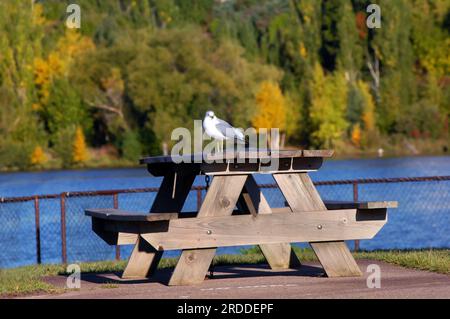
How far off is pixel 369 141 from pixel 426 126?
4.65 m

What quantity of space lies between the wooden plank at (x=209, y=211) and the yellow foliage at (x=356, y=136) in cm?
6354

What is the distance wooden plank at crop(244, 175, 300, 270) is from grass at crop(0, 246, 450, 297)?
4.29ft

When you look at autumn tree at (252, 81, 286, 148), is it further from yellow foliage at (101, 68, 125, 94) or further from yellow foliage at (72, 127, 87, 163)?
yellow foliage at (72, 127, 87, 163)

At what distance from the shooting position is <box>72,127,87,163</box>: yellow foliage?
66.4 metres

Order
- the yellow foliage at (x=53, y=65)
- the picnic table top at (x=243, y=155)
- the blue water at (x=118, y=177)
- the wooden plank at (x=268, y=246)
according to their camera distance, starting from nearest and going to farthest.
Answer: the picnic table top at (x=243, y=155)
the wooden plank at (x=268, y=246)
the blue water at (x=118, y=177)
the yellow foliage at (x=53, y=65)

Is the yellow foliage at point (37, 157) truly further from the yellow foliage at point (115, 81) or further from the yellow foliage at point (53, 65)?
the yellow foliage at point (115, 81)

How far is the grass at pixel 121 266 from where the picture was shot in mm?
12002

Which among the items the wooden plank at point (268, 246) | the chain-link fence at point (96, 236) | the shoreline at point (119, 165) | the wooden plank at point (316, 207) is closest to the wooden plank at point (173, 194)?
the wooden plank at point (268, 246)

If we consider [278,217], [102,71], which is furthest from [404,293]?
[102,71]

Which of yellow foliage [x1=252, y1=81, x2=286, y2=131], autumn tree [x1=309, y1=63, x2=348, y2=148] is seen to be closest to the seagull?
yellow foliage [x1=252, y1=81, x2=286, y2=131]

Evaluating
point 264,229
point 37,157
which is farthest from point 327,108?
point 264,229

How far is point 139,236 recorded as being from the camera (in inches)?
484

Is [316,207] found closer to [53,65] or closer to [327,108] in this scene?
[53,65]
